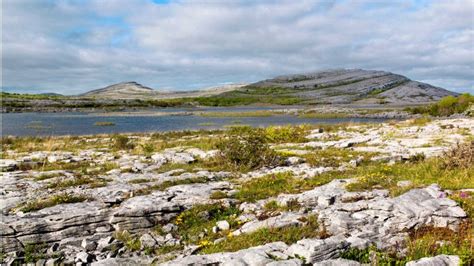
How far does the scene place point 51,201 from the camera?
1361 cm

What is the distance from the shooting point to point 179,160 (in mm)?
22453

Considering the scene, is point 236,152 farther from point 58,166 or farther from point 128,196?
point 58,166

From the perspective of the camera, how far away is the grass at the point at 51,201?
13000 millimetres

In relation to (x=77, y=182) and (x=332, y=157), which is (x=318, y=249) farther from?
(x=332, y=157)

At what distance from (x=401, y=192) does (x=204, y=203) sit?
6807 mm

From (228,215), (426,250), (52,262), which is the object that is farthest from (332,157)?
(52,262)

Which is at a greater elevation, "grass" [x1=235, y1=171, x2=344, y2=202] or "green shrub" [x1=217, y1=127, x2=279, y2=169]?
"green shrub" [x1=217, y1=127, x2=279, y2=169]

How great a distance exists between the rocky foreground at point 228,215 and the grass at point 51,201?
51mm

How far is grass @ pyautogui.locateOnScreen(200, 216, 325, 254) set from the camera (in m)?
10.3

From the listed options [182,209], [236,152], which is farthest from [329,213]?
[236,152]

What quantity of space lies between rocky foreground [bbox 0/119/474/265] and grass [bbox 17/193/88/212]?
0.17 ft

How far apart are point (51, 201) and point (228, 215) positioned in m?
6.29

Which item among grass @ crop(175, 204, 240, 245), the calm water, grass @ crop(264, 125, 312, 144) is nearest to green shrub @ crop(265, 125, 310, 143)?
grass @ crop(264, 125, 312, 144)

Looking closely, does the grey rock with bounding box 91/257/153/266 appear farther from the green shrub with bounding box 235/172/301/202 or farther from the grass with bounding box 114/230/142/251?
the green shrub with bounding box 235/172/301/202
